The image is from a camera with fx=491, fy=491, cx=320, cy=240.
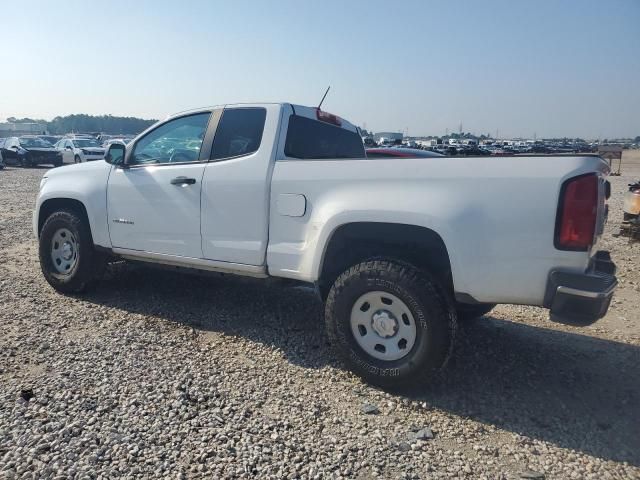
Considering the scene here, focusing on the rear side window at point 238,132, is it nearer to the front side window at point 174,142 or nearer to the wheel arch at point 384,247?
the front side window at point 174,142

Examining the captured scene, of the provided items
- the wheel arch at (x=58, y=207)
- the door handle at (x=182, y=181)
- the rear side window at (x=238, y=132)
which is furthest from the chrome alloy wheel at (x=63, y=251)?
the rear side window at (x=238, y=132)

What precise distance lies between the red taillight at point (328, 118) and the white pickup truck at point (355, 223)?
0.06 ft

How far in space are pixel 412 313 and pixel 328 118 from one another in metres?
2.25

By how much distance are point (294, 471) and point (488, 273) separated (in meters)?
1.61

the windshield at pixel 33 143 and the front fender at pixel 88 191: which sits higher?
the windshield at pixel 33 143

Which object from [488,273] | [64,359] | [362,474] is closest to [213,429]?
[362,474]

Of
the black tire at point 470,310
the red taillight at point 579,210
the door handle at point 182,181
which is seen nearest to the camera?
the red taillight at point 579,210

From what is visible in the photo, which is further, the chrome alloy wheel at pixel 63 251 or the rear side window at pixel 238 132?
the chrome alloy wheel at pixel 63 251

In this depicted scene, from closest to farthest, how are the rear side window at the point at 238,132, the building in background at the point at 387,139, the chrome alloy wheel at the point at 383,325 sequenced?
1. the chrome alloy wheel at the point at 383,325
2. the rear side window at the point at 238,132
3. the building in background at the point at 387,139

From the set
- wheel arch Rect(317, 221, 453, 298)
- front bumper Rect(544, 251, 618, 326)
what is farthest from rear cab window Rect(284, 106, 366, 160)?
front bumper Rect(544, 251, 618, 326)

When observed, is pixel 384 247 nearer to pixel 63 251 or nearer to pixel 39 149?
pixel 63 251

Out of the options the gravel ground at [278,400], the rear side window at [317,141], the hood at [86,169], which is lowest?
the gravel ground at [278,400]

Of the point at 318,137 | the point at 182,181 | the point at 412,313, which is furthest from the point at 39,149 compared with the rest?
the point at 412,313

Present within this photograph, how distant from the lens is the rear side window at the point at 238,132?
4.12 meters
